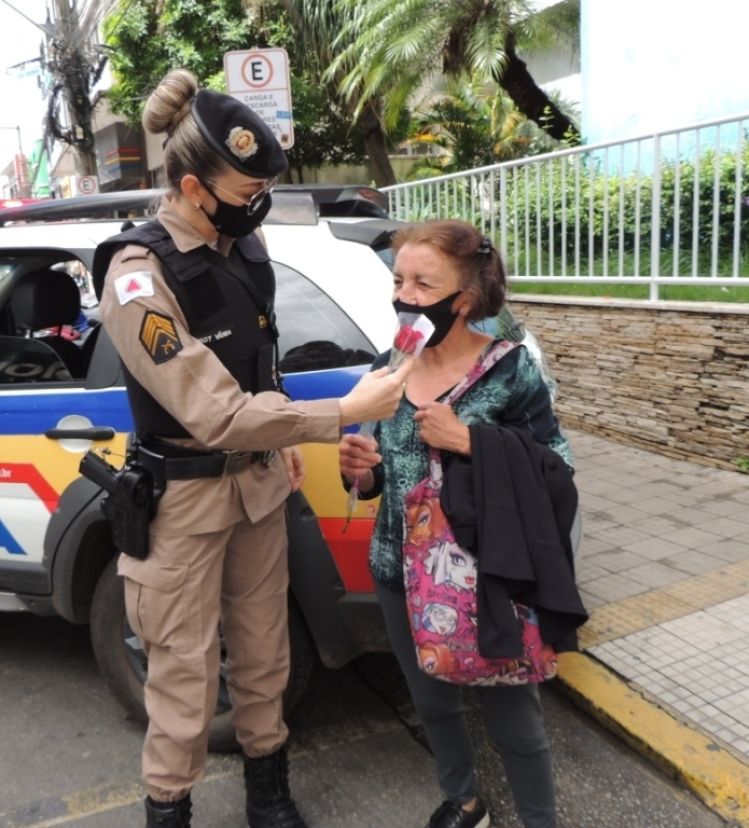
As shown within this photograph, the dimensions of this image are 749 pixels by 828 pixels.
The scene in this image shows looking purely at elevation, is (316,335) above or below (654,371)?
above

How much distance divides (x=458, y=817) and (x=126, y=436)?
1.52 m

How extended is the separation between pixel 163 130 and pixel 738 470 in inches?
173

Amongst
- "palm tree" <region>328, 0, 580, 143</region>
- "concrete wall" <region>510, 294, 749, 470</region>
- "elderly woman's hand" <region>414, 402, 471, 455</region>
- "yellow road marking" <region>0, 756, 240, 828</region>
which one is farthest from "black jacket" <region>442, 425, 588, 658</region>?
"palm tree" <region>328, 0, 580, 143</region>

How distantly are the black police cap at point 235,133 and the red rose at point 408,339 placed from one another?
20.8 inches

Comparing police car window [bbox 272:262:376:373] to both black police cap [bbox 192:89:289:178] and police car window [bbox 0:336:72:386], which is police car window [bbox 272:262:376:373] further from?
police car window [bbox 0:336:72:386]

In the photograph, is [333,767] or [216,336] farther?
[333,767]

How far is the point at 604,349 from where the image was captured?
611 cm

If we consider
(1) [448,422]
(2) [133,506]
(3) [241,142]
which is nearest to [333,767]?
(2) [133,506]

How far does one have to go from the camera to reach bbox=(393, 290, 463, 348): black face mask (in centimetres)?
204

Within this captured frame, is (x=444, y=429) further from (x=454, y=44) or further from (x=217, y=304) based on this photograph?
(x=454, y=44)

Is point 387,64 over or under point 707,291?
over

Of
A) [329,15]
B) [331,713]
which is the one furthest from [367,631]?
[329,15]

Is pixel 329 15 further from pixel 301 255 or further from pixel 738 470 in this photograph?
pixel 301 255

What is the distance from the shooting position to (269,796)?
98.7 inches
